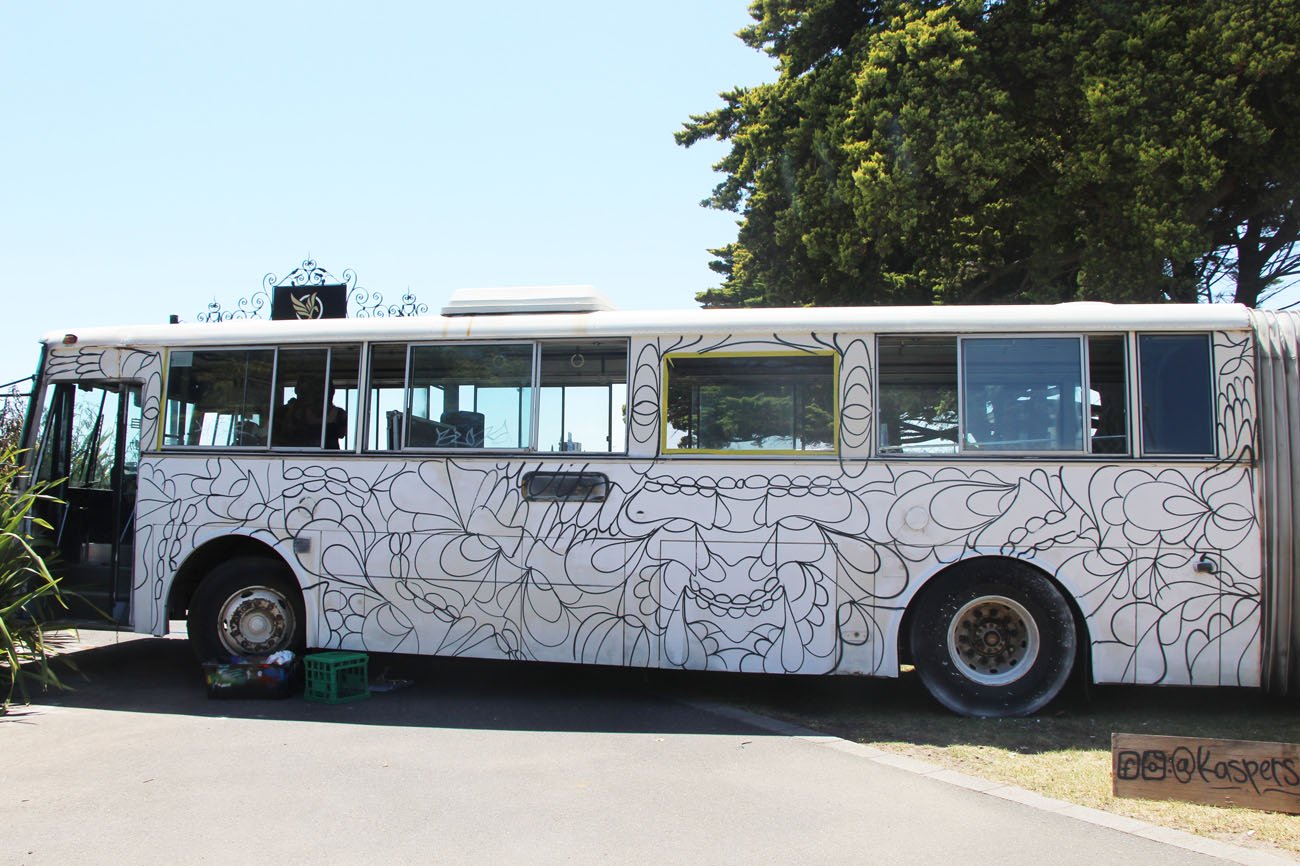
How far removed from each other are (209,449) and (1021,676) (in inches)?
261

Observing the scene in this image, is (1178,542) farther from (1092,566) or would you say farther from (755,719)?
(755,719)

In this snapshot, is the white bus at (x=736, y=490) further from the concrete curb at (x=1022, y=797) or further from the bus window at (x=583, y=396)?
the concrete curb at (x=1022, y=797)

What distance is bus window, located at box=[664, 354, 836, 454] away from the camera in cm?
712

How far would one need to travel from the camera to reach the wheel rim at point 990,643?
693 centimetres

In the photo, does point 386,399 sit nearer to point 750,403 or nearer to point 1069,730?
point 750,403

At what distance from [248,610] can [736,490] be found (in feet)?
13.8

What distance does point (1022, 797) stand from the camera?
16.9 feet

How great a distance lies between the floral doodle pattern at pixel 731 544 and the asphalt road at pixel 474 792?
2.25ft

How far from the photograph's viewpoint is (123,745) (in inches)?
247

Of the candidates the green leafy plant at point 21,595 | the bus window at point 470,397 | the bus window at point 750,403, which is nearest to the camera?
the bus window at point 750,403

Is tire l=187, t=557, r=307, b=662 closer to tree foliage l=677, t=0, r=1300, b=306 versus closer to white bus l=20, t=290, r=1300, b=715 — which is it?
white bus l=20, t=290, r=1300, b=715

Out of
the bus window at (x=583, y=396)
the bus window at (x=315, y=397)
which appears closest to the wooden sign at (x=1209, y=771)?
the bus window at (x=583, y=396)

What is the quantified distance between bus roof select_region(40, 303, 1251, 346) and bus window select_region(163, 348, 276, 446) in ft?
0.49

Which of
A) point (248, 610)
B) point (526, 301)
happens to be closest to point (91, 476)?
point (248, 610)
